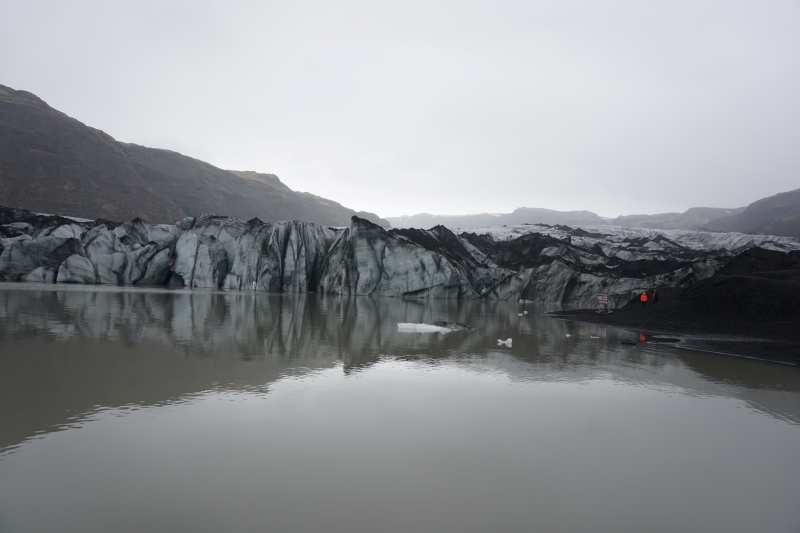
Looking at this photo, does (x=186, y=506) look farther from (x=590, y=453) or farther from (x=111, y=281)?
(x=111, y=281)

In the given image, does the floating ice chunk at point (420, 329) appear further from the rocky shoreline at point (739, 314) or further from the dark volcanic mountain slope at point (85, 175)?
the dark volcanic mountain slope at point (85, 175)

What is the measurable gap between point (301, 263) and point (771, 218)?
400 feet

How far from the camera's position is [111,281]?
118 feet

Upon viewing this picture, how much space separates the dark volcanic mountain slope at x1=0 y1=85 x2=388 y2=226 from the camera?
7988 cm

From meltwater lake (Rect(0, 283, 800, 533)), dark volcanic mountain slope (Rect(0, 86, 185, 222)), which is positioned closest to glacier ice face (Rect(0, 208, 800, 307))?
meltwater lake (Rect(0, 283, 800, 533))

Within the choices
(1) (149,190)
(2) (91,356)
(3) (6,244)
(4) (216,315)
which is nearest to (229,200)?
(1) (149,190)

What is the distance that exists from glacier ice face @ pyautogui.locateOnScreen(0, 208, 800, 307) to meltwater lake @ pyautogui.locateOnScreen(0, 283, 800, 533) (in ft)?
92.4

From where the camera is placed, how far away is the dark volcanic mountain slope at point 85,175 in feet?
262

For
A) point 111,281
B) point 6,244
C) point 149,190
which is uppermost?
point 149,190

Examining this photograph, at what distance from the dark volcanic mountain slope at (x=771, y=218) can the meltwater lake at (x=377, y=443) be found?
105552mm

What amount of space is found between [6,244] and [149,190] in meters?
71.3

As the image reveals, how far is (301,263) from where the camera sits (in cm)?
3962

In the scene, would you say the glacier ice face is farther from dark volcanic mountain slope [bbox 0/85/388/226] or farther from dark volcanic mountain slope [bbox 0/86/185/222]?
dark volcanic mountain slope [bbox 0/85/388/226]

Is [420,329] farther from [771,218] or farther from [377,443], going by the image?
[771,218]
